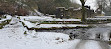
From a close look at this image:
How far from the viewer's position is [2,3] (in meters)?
43.0

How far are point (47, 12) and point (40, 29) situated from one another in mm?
29806

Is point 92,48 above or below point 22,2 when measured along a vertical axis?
below

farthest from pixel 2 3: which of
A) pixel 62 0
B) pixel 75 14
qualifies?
pixel 75 14

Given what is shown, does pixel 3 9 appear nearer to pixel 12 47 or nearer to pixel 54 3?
pixel 54 3

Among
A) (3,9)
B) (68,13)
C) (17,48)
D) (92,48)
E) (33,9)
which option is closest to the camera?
(17,48)

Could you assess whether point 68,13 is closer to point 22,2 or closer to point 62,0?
point 62,0

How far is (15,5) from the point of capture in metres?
45.4

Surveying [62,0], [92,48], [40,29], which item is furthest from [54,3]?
[92,48]

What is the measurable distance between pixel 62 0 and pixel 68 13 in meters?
13.7

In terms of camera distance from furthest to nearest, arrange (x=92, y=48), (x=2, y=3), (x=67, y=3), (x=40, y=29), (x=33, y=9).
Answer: (x=67, y=3) < (x=33, y=9) < (x=2, y=3) < (x=40, y=29) < (x=92, y=48)

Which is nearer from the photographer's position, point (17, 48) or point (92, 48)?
point (17, 48)

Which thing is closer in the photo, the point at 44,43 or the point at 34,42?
the point at 44,43

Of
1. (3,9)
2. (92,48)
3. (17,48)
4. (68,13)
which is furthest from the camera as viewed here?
(3,9)

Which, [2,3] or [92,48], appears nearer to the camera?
[92,48]
